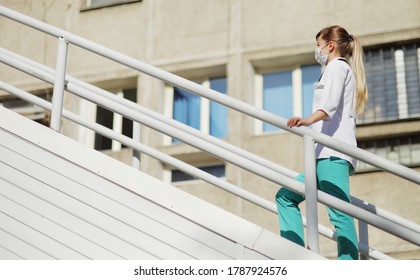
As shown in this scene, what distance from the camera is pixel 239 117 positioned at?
38.1 feet

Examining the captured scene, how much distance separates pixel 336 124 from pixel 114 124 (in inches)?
304

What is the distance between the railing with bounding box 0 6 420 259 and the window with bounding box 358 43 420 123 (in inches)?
220

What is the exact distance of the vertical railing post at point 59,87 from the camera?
5.30 meters

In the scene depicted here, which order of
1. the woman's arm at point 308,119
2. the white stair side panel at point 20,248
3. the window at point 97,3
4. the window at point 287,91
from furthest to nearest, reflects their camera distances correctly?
the window at point 97,3 → the window at point 287,91 → the white stair side panel at point 20,248 → the woman's arm at point 308,119

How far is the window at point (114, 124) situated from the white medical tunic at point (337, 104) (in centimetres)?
744

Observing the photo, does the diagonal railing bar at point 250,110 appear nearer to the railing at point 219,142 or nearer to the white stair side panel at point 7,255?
the railing at point 219,142

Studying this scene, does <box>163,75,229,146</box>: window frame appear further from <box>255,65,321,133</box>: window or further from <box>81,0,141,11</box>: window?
<box>81,0,141,11</box>: window

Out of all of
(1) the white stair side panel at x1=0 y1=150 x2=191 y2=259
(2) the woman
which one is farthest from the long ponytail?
(1) the white stair side panel at x1=0 y1=150 x2=191 y2=259

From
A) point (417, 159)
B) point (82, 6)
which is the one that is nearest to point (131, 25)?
point (82, 6)

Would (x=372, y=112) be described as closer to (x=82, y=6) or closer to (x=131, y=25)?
(x=131, y=25)

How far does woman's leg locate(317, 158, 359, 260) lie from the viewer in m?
4.81

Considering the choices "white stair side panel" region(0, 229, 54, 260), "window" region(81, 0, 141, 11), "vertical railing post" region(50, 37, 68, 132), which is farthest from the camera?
"window" region(81, 0, 141, 11)

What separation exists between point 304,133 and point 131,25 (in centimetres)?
824

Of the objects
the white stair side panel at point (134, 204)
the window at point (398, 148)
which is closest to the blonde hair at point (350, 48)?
the white stair side panel at point (134, 204)
